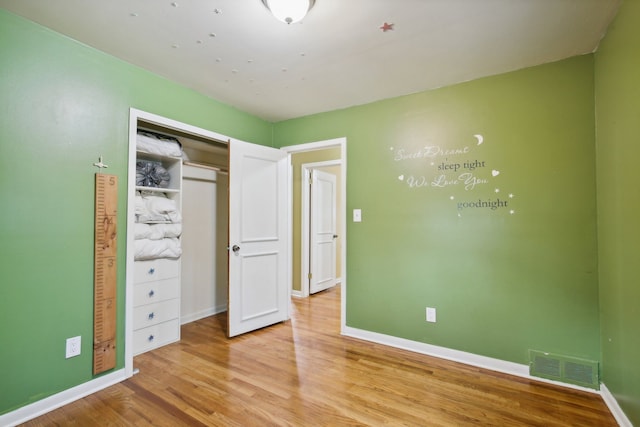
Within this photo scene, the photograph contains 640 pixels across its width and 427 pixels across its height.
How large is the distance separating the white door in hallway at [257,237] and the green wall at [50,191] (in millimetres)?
1005

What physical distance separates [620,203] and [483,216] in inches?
33.0

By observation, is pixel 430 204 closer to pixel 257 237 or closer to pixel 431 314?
pixel 431 314

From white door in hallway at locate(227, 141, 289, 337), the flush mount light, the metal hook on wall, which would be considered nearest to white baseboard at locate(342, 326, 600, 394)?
white door in hallway at locate(227, 141, 289, 337)

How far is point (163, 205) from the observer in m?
2.91

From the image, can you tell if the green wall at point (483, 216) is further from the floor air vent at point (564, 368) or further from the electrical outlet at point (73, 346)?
the electrical outlet at point (73, 346)

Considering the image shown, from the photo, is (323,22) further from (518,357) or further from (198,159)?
(518,357)

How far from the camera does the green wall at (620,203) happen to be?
1.56 metres

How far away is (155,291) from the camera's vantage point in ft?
9.48

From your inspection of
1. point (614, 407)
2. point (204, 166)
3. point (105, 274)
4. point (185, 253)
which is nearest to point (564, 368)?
point (614, 407)

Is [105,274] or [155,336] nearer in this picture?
[105,274]

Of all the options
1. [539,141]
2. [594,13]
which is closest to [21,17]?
[594,13]

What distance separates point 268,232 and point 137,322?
1.47 meters

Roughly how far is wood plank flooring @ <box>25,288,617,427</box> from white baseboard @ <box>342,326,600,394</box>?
0.07 metres

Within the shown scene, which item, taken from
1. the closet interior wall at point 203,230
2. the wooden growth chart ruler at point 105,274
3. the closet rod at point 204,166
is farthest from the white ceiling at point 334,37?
the closet interior wall at point 203,230
